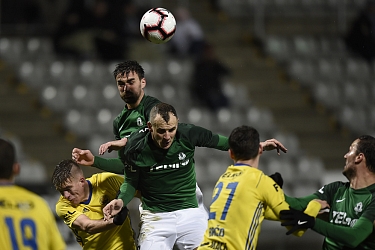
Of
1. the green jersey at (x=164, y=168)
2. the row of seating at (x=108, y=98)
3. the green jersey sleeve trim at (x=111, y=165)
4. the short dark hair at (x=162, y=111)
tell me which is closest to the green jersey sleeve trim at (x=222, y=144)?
the green jersey at (x=164, y=168)

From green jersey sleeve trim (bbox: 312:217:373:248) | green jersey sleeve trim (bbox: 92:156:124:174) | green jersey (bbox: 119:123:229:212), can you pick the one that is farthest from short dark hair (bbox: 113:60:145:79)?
green jersey sleeve trim (bbox: 312:217:373:248)

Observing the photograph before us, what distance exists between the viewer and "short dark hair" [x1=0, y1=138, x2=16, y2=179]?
13.8 feet

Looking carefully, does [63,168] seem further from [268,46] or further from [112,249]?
[268,46]

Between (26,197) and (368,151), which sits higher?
(368,151)

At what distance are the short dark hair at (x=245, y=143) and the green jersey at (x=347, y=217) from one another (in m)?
0.41

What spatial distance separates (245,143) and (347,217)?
35.5 inches

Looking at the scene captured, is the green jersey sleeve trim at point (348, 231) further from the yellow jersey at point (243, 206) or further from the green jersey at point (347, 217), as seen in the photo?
the yellow jersey at point (243, 206)

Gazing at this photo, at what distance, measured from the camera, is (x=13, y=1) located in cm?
1159

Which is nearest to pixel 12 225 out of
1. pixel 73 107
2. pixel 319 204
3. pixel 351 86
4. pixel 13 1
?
pixel 319 204

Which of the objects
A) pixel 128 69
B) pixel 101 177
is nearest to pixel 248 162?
pixel 101 177

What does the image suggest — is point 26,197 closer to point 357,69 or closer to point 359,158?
point 359,158

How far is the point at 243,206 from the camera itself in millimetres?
4547

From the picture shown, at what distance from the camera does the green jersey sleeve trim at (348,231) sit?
4539 millimetres

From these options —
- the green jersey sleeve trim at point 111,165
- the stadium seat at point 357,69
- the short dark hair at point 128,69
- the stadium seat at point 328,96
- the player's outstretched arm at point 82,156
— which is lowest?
the green jersey sleeve trim at point 111,165
